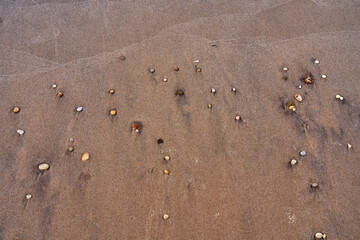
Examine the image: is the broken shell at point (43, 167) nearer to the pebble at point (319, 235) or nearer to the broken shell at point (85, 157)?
the broken shell at point (85, 157)

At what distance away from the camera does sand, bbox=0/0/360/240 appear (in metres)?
2.90

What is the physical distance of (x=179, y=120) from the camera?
11.4 ft

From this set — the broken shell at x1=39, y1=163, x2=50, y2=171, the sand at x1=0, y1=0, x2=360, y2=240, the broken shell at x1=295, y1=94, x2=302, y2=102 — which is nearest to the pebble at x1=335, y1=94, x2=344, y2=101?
the sand at x1=0, y1=0, x2=360, y2=240

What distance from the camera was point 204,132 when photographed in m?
3.38

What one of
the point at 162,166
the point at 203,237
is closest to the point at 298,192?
the point at 203,237

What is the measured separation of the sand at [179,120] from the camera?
290cm

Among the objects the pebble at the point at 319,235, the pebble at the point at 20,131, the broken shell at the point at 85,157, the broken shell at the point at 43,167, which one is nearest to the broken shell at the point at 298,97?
the pebble at the point at 319,235

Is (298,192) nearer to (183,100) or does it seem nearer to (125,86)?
(183,100)

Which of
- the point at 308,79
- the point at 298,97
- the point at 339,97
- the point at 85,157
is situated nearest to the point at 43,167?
the point at 85,157

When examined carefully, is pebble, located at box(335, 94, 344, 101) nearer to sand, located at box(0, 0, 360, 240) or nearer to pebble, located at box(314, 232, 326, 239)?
sand, located at box(0, 0, 360, 240)

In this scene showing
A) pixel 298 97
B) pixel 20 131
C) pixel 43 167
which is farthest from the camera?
pixel 298 97

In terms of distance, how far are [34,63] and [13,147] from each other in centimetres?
135

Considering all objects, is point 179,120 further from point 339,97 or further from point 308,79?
point 339,97

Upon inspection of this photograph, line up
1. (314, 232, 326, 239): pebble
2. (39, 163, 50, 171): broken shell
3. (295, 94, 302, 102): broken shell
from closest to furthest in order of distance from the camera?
(314, 232, 326, 239): pebble < (39, 163, 50, 171): broken shell < (295, 94, 302, 102): broken shell
